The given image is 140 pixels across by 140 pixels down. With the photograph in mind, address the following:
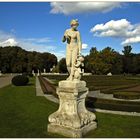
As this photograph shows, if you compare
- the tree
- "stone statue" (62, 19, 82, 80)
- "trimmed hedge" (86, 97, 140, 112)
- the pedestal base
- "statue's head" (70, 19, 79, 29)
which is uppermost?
the tree

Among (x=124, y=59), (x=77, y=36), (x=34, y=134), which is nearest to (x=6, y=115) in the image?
(x=34, y=134)

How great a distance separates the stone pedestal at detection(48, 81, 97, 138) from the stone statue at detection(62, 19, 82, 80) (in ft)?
1.87

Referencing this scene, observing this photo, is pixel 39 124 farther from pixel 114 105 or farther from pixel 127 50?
pixel 127 50

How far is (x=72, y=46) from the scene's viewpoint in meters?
10.1

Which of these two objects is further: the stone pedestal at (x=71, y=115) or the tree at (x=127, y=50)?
the tree at (x=127, y=50)

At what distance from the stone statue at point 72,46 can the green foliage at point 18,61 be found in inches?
3081

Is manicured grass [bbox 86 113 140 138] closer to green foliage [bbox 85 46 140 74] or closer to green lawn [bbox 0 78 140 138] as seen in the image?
green lawn [bbox 0 78 140 138]

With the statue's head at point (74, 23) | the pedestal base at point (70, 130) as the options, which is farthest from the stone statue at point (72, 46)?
the pedestal base at point (70, 130)

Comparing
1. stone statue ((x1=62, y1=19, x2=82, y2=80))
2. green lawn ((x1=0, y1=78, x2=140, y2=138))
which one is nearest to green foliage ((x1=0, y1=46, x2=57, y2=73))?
green lawn ((x1=0, y1=78, x2=140, y2=138))

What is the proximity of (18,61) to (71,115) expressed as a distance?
8173cm

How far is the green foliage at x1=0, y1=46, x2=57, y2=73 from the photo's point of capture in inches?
3445

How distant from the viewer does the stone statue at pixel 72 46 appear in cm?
1002

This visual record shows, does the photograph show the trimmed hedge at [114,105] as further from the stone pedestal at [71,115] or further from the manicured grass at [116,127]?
the stone pedestal at [71,115]

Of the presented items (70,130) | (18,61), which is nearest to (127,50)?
(18,61)
